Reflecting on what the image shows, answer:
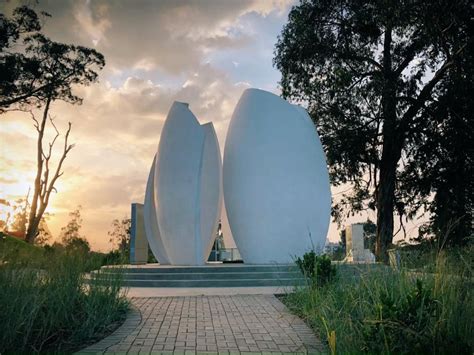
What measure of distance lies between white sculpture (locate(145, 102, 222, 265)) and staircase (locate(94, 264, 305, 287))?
148cm

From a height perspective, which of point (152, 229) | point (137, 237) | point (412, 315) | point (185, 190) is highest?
point (185, 190)

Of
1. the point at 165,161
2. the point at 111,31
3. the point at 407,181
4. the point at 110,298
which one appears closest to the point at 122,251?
the point at 110,298

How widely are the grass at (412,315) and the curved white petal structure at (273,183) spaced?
814cm

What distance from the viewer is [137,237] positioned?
18734 millimetres

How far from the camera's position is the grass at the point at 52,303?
16.4 feet

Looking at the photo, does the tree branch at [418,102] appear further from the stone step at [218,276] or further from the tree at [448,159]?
the stone step at [218,276]

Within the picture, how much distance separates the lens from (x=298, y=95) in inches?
756

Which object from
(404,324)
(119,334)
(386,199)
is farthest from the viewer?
(386,199)

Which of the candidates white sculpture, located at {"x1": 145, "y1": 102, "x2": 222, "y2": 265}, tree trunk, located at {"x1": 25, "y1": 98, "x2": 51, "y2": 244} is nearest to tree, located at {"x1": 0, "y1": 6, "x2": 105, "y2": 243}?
tree trunk, located at {"x1": 25, "y1": 98, "x2": 51, "y2": 244}

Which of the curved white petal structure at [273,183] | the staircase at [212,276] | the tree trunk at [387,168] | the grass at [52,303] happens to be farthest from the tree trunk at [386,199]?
the grass at [52,303]

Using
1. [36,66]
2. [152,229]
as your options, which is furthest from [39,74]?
[152,229]

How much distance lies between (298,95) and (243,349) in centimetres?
1532

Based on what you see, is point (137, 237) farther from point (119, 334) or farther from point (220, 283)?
point (119, 334)

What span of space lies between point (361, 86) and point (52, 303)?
15.3 m
